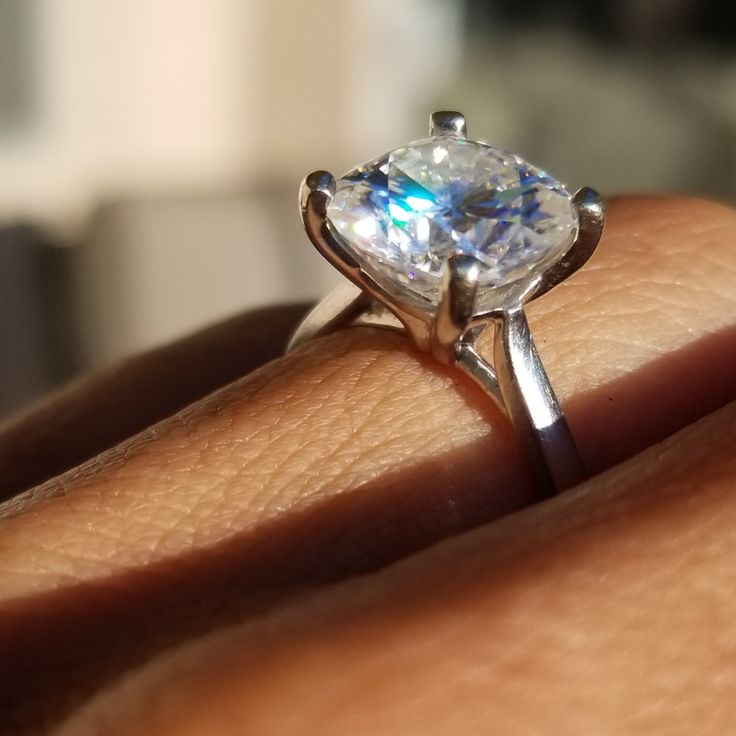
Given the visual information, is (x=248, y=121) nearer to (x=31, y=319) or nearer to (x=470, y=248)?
(x=31, y=319)

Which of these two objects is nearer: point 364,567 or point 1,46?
point 364,567

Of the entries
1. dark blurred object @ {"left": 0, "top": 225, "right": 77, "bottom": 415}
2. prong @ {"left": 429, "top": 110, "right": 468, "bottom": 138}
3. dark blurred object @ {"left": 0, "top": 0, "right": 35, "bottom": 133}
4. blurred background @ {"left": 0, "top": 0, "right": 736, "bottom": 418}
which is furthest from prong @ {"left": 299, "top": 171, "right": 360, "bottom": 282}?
dark blurred object @ {"left": 0, "top": 0, "right": 35, "bottom": 133}

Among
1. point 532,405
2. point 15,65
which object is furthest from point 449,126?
point 15,65

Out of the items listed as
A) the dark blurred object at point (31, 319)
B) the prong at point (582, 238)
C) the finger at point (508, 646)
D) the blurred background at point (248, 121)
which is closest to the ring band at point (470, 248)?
the prong at point (582, 238)

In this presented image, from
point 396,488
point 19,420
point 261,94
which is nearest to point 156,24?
point 261,94

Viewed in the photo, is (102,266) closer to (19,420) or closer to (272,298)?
(272,298)

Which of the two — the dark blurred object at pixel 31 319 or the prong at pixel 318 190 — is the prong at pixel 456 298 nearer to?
the prong at pixel 318 190
